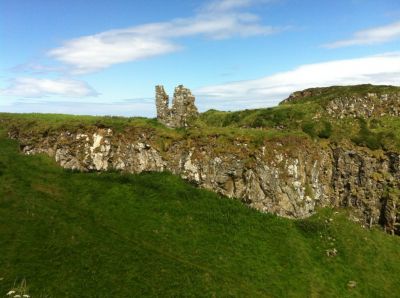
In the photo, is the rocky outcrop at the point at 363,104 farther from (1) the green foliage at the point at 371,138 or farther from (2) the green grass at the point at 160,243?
(2) the green grass at the point at 160,243

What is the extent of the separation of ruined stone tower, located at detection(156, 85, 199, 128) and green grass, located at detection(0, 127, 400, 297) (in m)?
11.9

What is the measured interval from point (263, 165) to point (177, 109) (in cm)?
1896

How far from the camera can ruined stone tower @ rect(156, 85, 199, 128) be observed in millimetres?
71250

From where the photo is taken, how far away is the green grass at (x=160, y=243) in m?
42.8

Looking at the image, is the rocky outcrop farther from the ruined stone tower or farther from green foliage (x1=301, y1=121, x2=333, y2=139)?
the ruined stone tower

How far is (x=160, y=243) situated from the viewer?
165 feet

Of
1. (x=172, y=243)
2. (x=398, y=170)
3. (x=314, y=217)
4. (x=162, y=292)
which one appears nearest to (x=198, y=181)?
(x=172, y=243)

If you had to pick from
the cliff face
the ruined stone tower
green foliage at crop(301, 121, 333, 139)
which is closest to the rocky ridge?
the cliff face

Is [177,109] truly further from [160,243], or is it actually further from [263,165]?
[160,243]

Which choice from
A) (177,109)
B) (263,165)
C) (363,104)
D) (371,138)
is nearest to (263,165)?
(263,165)

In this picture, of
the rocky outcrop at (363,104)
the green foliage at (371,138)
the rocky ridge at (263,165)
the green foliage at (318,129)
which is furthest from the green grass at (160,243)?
the rocky outcrop at (363,104)

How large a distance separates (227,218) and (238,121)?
3283 cm

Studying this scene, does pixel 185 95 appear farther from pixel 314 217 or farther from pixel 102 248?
pixel 102 248

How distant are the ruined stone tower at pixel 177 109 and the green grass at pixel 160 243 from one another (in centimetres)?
1192
